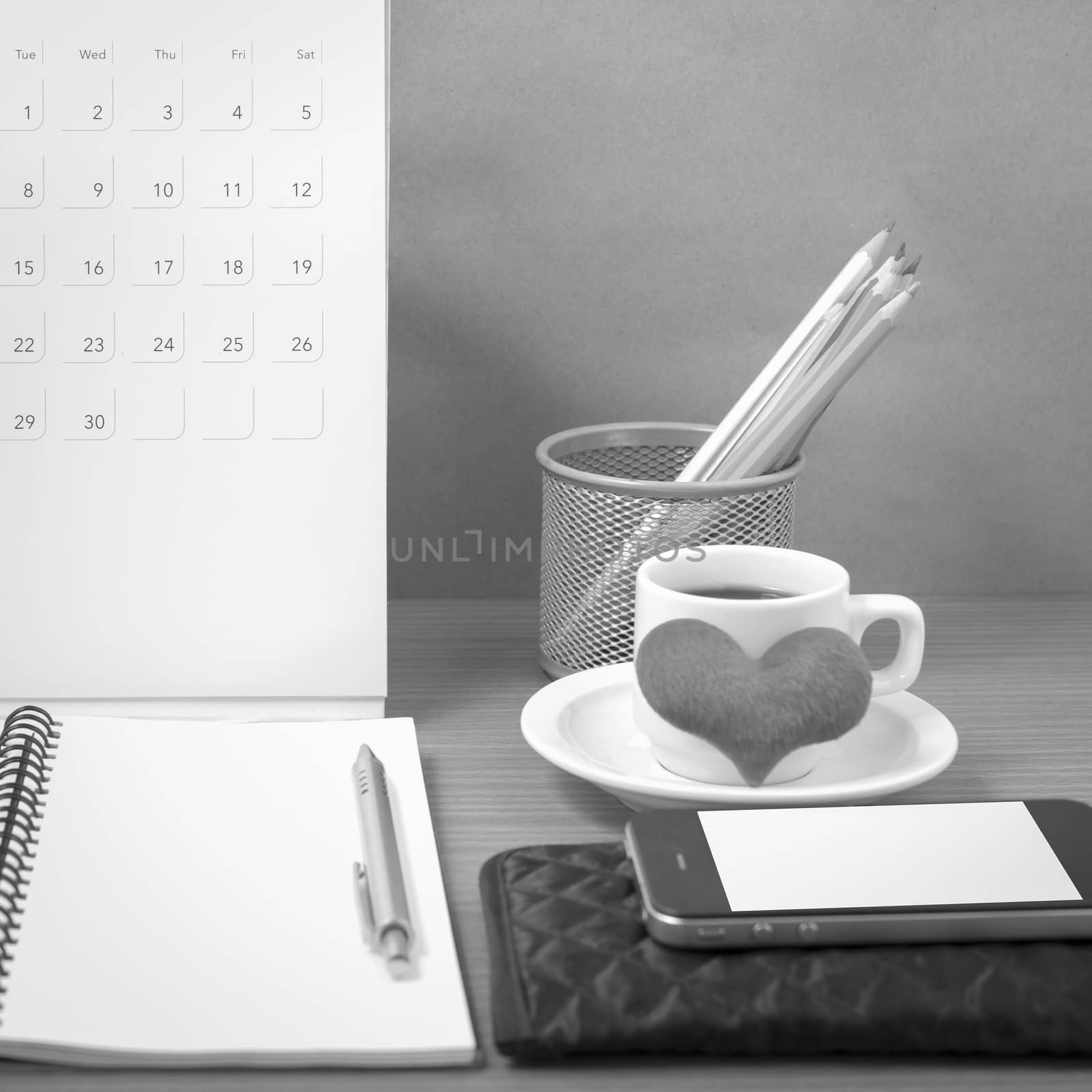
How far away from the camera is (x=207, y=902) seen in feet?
1.36

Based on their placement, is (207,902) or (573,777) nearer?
(207,902)

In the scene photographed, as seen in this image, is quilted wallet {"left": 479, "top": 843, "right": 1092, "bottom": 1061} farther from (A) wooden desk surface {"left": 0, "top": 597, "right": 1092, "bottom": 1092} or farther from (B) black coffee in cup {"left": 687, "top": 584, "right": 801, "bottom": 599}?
(B) black coffee in cup {"left": 687, "top": 584, "right": 801, "bottom": 599}

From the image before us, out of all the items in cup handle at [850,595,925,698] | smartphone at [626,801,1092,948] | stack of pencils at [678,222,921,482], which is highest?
stack of pencils at [678,222,921,482]

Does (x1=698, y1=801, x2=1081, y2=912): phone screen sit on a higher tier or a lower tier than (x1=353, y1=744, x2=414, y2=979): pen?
higher

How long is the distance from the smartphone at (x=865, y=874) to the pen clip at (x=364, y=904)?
0.09 m

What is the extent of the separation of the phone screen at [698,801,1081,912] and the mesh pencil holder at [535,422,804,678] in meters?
0.15

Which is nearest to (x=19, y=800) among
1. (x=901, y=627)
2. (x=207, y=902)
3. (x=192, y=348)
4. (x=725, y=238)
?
(x=207, y=902)

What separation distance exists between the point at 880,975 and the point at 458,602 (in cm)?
44

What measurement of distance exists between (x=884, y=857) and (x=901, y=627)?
0.14m

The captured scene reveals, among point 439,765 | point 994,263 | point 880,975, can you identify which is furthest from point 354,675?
point 994,263

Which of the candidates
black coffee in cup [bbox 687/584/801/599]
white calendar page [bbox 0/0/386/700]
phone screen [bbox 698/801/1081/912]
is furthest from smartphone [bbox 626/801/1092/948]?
white calendar page [bbox 0/0/386/700]

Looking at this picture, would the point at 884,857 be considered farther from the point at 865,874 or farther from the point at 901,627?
the point at 901,627

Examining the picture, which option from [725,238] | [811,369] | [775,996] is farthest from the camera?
[725,238]

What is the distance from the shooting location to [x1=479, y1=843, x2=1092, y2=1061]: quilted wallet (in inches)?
13.9
